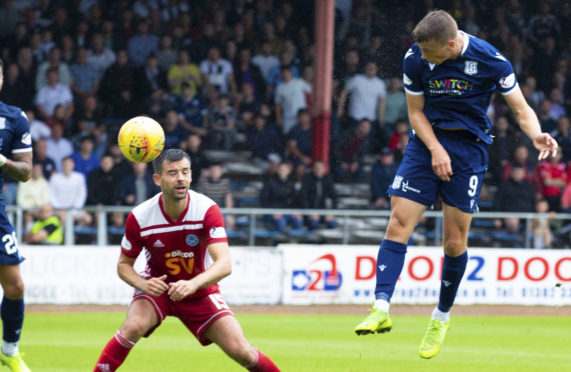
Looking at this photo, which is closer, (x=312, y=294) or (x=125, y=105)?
(x=312, y=294)

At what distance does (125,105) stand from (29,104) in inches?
60.3

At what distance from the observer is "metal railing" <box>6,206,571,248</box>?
12344 millimetres

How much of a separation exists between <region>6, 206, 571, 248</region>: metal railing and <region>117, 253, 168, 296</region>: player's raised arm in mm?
6603

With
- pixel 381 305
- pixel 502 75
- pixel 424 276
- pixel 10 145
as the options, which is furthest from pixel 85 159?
pixel 502 75

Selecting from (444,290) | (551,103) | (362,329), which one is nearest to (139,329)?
(362,329)

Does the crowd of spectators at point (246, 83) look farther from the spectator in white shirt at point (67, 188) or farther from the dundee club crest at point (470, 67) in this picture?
the dundee club crest at point (470, 67)

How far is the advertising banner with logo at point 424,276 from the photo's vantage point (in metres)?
12.5

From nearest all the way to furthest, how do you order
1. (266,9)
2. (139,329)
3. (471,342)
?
(139,329)
(471,342)
(266,9)

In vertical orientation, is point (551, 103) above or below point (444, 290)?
above

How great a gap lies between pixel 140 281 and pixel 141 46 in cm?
1042

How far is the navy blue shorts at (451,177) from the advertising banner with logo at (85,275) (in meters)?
6.24

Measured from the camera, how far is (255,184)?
1555 cm

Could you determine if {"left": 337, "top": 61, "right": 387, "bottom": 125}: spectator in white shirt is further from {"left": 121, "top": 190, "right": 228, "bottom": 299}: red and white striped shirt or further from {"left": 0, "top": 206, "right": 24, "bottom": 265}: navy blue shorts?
{"left": 121, "top": 190, "right": 228, "bottom": 299}: red and white striped shirt

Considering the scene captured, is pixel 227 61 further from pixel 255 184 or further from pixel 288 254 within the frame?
pixel 288 254
